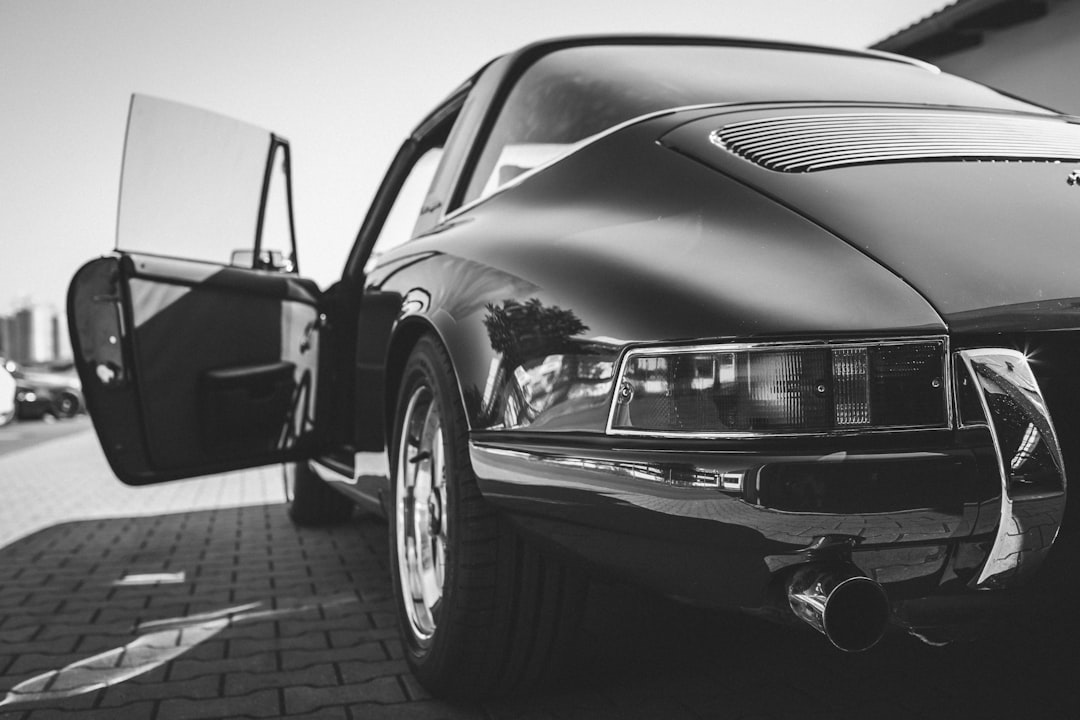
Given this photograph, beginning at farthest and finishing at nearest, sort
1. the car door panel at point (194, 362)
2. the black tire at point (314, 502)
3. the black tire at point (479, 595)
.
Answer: the black tire at point (314, 502) < the car door panel at point (194, 362) < the black tire at point (479, 595)

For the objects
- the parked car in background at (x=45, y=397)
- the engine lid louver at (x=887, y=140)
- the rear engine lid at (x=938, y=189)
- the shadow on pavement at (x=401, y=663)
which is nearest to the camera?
the rear engine lid at (x=938, y=189)

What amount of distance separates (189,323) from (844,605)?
8.33 feet

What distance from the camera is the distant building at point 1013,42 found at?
10062mm

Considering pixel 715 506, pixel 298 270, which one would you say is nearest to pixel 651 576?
pixel 715 506

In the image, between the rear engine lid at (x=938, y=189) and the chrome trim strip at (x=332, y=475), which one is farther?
the chrome trim strip at (x=332, y=475)

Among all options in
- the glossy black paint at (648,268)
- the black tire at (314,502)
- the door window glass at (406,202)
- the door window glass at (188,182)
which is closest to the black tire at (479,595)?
the glossy black paint at (648,268)

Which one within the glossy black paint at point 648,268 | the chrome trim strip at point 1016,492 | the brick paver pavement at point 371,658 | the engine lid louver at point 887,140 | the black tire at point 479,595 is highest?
the engine lid louver at point 887,140

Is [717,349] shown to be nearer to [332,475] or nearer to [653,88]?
[653,88]

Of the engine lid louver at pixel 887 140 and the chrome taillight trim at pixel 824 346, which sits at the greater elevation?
the engine lid louver at pixel 887 140

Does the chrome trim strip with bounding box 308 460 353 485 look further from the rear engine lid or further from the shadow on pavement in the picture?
the rear engine lid

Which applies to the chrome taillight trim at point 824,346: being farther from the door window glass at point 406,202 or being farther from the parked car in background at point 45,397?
the parked car in background at point 45,397

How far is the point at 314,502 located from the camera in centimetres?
506

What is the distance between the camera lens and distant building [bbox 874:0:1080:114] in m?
10.1

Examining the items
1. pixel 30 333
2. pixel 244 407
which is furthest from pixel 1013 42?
pixel 30 333
